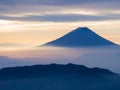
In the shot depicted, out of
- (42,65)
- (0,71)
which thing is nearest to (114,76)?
(42,65)

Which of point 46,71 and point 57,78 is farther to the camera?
point 46,71

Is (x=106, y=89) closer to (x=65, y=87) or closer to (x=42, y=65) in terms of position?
(x=65, y=87)

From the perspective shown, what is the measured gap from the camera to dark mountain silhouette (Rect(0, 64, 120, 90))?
120m

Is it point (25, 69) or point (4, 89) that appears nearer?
point (4, 89)

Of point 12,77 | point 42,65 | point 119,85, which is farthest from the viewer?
point 42,65

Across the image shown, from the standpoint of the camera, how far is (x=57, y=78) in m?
126

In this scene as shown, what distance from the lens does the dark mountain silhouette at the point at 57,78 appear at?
393ft

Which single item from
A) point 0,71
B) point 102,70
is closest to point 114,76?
point 102,70

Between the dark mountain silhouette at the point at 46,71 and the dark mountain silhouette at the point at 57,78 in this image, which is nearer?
the dark mountain silhouette at the point at 57,78

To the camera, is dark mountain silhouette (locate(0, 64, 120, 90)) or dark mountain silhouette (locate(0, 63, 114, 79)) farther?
dark mountain silhouette (locate(0, 63, 114, 79))

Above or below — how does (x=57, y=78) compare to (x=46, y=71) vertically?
below

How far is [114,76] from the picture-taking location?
12812 centimetres

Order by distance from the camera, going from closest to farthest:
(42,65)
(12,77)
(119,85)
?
1. (119,85)
2. (12,77)
3. (42,65)

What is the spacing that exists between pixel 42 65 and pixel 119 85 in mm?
23057
